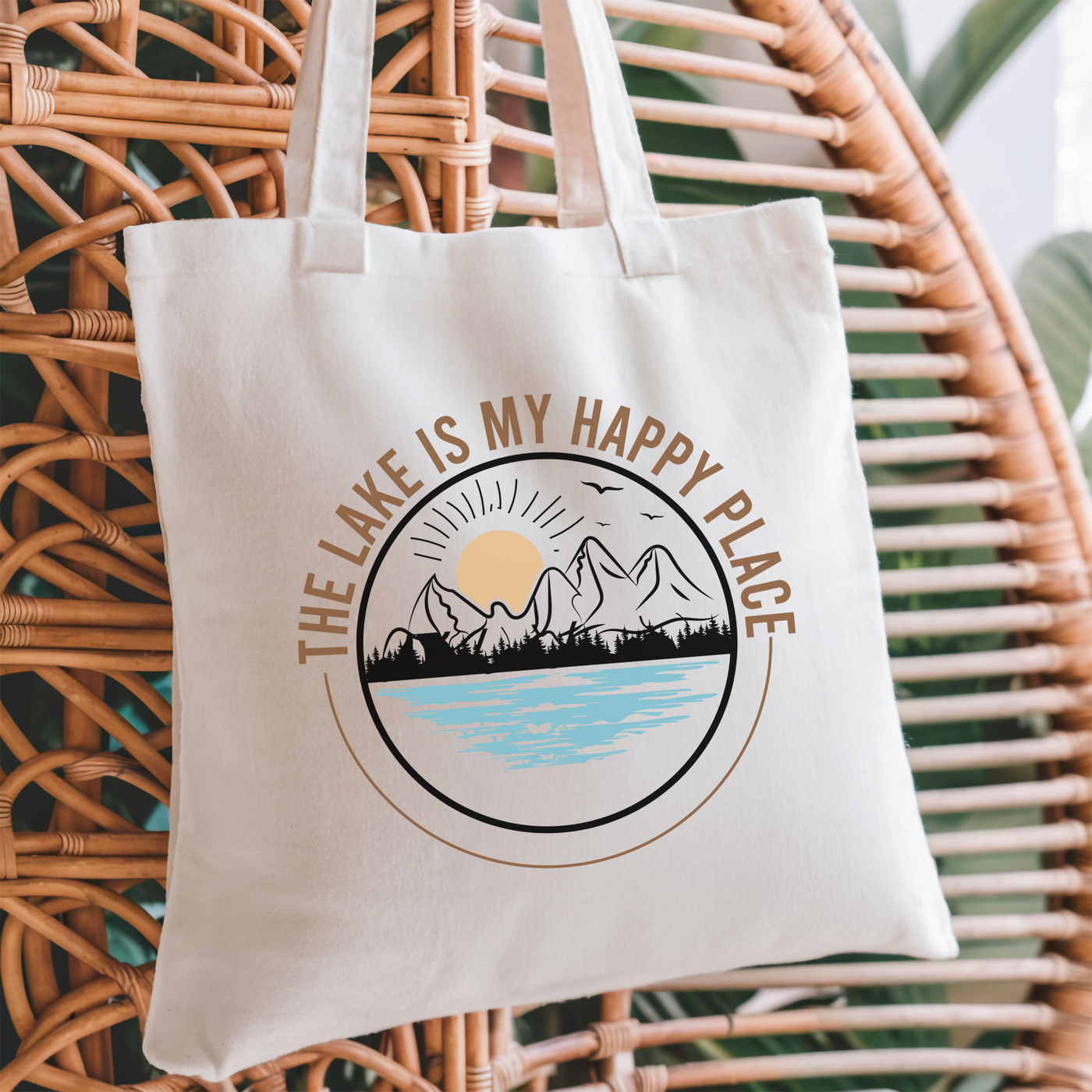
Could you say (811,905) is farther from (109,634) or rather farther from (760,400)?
(109,634)

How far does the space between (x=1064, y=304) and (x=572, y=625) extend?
1.91 ft

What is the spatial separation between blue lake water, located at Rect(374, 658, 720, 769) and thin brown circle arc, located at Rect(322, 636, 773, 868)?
0.08 feet

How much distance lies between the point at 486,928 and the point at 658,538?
0.20 metres

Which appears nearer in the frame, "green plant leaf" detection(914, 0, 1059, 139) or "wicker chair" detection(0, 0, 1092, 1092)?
"wicker chair" detection(0, 0, 1092, 1092)

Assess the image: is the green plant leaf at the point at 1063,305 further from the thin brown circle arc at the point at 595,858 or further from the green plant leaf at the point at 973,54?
the thin brown circle arc at the point at 595,858

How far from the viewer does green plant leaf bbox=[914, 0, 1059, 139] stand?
2.15ft

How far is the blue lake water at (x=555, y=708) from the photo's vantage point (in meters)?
0.37

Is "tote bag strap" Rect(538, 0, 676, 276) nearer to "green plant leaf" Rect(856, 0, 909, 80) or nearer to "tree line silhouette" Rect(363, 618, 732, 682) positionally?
"tree line silhouette" Rect(363, 618, 732, 682)

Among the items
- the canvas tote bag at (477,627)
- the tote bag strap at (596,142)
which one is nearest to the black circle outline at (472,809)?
the canvas tote bag at (477,627)

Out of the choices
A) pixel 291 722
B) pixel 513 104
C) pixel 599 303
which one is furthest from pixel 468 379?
pixel 513 104

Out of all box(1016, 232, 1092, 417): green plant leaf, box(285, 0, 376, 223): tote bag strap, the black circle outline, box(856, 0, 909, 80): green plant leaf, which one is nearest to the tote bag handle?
box(285, 0, 376, 223): tote bag strap

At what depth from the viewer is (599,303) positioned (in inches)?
15.8

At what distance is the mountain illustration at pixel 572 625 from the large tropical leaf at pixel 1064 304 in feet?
1.64

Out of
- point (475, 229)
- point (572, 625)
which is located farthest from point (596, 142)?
point (572, 625)
